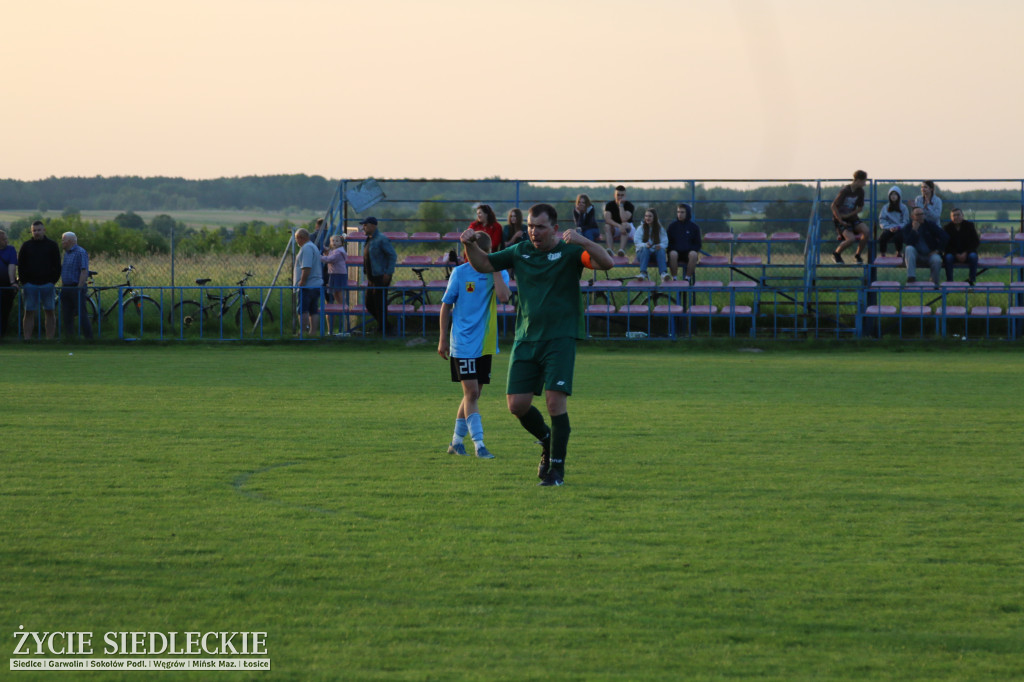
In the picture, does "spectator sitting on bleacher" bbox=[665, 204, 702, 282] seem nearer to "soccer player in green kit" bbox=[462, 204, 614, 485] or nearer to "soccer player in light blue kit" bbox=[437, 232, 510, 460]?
"soccer player in light blue kit" bbox=[437, 232, 510, 460]

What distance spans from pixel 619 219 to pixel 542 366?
54.8 ft

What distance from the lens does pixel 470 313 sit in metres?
9.32

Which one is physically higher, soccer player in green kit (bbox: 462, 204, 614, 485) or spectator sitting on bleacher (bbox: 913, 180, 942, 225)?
spectator sitting on bleacher (bbox: 913, 180, 942, 225)

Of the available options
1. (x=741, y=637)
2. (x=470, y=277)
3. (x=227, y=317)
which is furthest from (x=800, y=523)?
(x=227, y=317)

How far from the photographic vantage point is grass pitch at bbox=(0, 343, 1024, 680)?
4770mm

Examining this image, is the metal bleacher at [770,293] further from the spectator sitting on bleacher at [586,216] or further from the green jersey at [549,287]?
the green jersey at [549,287]

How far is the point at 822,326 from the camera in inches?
935

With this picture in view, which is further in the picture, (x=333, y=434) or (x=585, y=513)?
(x=333, y=434)

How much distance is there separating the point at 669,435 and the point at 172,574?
18.7 feet

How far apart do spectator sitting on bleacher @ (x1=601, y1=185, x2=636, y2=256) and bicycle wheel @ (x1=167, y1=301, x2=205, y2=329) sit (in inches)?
316

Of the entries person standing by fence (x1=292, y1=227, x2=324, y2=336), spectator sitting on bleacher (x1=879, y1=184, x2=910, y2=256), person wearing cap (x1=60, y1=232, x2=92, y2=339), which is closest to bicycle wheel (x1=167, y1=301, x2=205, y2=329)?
person wearing cap (x1=60, y1=232, x2=92, y2=339)

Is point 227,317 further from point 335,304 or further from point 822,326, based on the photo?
point 822,326

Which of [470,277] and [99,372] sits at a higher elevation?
[470,277]

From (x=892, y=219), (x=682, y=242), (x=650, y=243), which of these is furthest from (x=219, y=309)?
(x=892, y=219)
